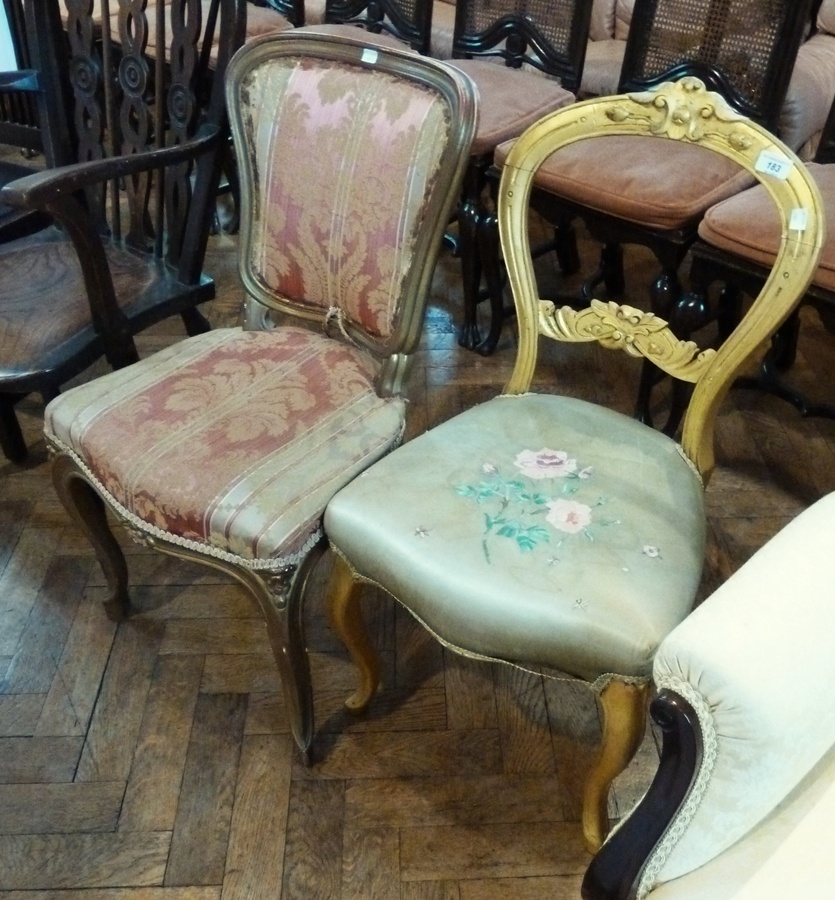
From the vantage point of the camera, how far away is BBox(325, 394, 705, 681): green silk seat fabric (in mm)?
786

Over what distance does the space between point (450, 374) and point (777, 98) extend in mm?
825

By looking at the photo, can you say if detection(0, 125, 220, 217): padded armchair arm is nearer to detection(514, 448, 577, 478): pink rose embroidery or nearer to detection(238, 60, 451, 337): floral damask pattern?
detection(238, 60, 451, 337): floral damask pattern

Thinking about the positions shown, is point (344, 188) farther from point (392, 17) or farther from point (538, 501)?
point (392, 17)

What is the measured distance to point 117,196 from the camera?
1398mm

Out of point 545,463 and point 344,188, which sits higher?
point 344,188

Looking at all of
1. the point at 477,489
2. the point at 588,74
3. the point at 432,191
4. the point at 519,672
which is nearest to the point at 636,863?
the point at 477,489

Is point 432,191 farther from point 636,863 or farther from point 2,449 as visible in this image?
point 2,449

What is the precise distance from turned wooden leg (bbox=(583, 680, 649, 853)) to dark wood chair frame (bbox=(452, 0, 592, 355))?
3.57 ft

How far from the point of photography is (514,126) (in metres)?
1.60

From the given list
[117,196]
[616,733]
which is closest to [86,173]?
[117,196]

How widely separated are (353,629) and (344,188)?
564 millimetres

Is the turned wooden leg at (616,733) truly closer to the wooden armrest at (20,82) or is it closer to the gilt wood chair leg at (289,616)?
the gilt wood chair leg at (289,616)

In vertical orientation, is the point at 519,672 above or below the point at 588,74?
below

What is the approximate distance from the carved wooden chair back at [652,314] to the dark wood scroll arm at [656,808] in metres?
0.46
